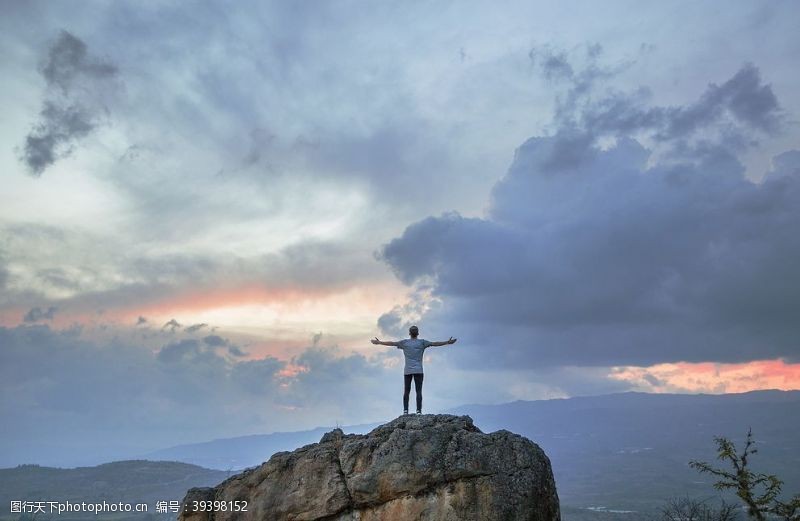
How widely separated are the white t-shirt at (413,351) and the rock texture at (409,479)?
3006 mm

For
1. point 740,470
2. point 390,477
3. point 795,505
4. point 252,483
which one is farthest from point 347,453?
point 795,505

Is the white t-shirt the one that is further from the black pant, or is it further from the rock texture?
Result: the rock texture

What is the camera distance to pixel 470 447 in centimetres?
2267

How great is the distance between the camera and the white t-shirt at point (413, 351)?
27.7 meters

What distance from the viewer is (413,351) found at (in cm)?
2766

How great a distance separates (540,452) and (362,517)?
6692 millimetres

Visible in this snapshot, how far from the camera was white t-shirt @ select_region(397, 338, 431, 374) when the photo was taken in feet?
90.8

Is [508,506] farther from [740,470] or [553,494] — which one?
[740,470]

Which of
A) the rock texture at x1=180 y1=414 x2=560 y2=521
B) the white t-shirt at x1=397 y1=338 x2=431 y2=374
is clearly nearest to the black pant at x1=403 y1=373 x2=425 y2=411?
the white t-shirt at x1=397 y1=338 x2=431 y2=374

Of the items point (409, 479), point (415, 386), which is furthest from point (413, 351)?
point (409, 479)

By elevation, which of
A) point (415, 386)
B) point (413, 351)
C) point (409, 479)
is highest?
point (413, 351)

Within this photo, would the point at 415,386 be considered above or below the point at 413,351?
below

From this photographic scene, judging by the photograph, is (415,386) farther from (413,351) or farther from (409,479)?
(409,479)

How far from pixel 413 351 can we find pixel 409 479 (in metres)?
6.51
